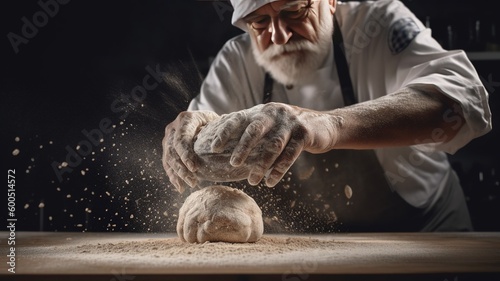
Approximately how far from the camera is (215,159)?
1.61m

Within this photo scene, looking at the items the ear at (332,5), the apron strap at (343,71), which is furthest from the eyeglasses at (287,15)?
the apron strap at (343,71)

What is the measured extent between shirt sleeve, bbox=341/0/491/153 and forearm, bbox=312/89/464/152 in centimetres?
3

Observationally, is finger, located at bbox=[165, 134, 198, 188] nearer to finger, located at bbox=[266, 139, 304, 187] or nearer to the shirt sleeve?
finger, located at bbox=[266, 139, 304, 187]

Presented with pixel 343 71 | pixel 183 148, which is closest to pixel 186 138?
pixel 183 148

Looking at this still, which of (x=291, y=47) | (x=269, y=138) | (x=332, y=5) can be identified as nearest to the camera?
(x=269, y=138)

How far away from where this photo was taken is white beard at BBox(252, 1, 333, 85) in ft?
7.07

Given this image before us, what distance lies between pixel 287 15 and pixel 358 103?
1.31 ft

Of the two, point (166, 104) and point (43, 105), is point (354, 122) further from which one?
point (43, 105)

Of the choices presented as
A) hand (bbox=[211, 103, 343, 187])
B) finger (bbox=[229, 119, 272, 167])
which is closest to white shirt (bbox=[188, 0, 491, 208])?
hand (bbox=[211, 103, 343, 187])

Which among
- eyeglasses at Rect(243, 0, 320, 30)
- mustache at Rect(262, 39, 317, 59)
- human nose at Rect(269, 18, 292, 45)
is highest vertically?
eyeglasses at Rect(243, 0, 320, 30)

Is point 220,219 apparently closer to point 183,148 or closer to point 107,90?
point 183,148

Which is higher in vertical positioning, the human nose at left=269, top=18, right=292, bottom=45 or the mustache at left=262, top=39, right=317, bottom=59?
the human nose at left=269, top=18, right=292, bottom=45

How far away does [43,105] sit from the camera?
8.43 ft

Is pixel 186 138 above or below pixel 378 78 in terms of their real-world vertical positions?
above
